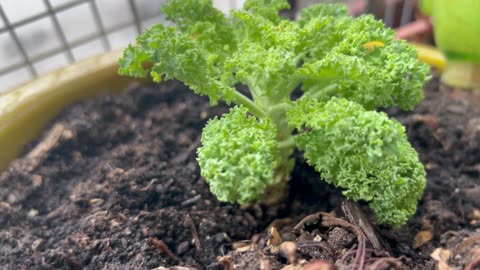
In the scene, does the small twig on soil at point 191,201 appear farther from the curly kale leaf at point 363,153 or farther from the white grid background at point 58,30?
the white grid background at point 58,30

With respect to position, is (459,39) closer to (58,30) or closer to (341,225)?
(341,225)

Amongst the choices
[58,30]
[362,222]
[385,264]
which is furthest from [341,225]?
[58,30]

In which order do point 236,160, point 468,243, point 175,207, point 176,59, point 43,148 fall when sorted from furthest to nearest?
point 43,148 < point 175,207 < point 468,243 < point 176,59 < point 236,160

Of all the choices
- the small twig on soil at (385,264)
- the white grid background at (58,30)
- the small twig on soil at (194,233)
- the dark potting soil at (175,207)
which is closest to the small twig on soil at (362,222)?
the dark potting soil at (175,207)

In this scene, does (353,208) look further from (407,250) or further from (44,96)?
(44,96)

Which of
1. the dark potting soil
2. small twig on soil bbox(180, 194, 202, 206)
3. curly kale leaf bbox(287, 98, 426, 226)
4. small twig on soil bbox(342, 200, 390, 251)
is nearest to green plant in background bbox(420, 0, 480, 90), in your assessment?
the dark potting soil
